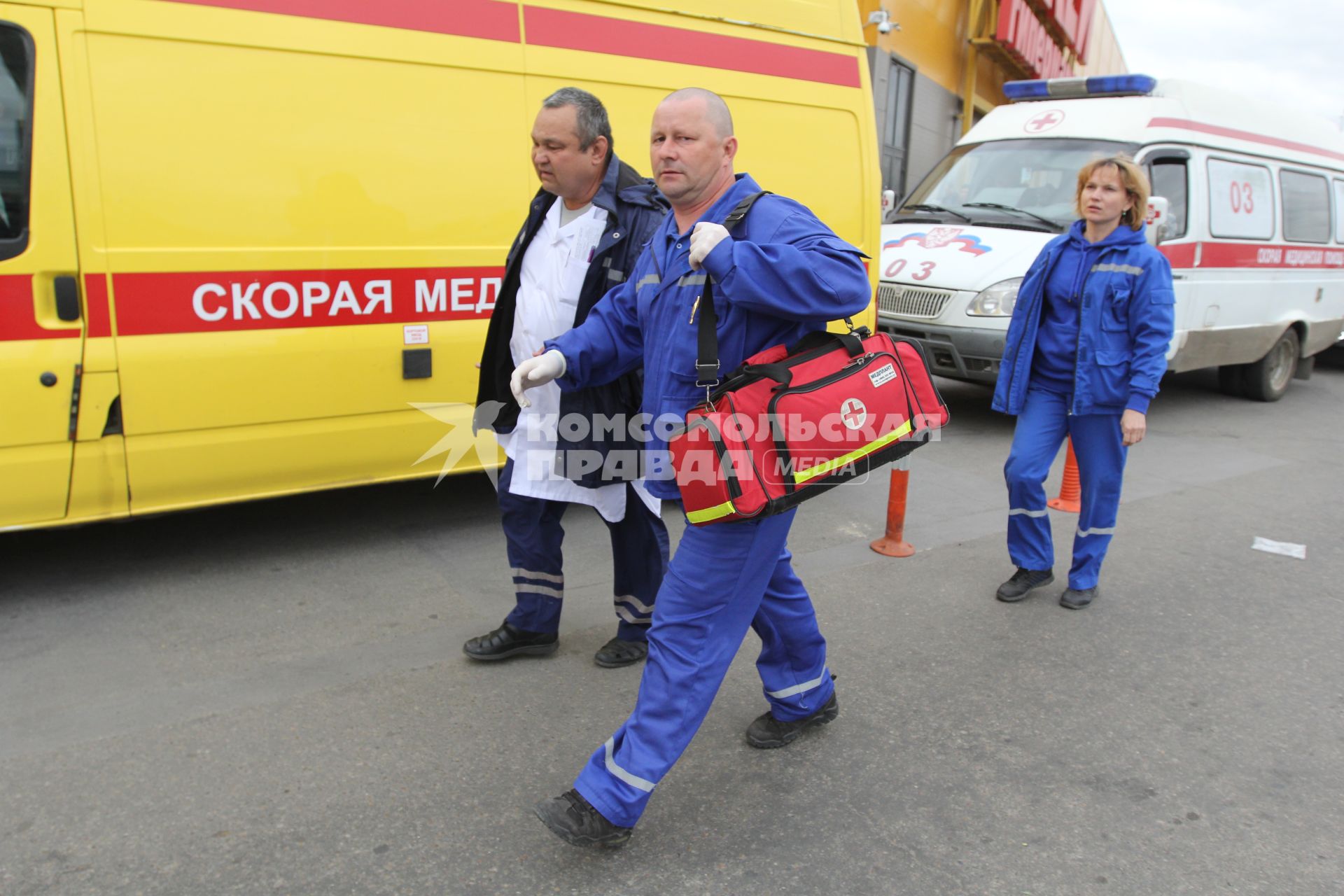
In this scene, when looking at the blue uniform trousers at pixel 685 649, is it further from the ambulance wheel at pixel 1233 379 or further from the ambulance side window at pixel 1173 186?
the ambulance wheel at pixel 1233 379

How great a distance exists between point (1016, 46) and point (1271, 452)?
11.9m

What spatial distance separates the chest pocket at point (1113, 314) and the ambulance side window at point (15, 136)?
152 inches

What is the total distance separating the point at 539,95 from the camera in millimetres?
4375

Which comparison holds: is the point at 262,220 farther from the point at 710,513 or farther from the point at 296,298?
the point at 710,513

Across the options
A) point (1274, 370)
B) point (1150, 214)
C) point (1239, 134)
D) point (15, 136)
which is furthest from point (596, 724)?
point (1274, 370)

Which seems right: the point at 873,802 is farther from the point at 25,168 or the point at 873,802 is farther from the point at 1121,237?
the point at 25,168

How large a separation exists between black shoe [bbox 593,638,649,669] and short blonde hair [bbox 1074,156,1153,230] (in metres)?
2.39

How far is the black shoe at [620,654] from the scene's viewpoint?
352 centimetres

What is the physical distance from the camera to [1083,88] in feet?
27.4

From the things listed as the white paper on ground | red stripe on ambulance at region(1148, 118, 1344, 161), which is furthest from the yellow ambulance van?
red stripe on ambulance at region(1148, 118, 1344, 161)

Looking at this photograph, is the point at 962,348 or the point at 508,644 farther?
the point at 962,348

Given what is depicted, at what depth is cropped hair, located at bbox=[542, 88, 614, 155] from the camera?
307 centimetres

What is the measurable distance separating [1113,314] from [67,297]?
3.78 m

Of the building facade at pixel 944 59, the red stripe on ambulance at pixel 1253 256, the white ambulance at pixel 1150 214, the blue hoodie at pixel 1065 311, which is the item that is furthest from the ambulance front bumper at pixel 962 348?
the building facade at pixel 944 59
